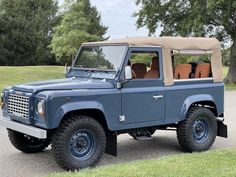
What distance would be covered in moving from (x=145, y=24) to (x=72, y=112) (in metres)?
24.5

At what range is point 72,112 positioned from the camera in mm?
7090

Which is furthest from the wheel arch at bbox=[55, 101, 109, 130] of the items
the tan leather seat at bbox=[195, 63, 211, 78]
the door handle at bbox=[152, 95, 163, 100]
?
the tan leather seat at bbox=[195, 63, 211, 78]

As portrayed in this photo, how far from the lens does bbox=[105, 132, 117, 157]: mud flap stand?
299 inches

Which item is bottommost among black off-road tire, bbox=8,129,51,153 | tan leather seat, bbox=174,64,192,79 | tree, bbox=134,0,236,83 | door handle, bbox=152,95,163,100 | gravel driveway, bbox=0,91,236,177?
gravel driveway, bbox=0,91,236,177

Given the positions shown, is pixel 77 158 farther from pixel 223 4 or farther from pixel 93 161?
pixel 223 4

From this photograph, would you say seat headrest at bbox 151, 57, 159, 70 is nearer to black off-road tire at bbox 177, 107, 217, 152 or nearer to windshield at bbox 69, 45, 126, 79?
windshield at bbox 69, 45, 126, 79

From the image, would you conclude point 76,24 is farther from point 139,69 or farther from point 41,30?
point 139,69

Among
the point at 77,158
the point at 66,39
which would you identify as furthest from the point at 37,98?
the point at 66,39

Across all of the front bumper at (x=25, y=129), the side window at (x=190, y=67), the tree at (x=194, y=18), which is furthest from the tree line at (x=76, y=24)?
the front bumper at (x=25, y=129)

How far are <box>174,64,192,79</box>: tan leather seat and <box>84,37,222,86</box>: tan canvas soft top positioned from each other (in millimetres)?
359

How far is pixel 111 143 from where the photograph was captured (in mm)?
7656

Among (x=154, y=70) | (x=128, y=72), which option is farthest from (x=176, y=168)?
(x=154, y=70)

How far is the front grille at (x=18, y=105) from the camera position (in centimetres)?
714

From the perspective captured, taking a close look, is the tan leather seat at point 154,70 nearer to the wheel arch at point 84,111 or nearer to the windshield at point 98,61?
the windshield at point 98,61
